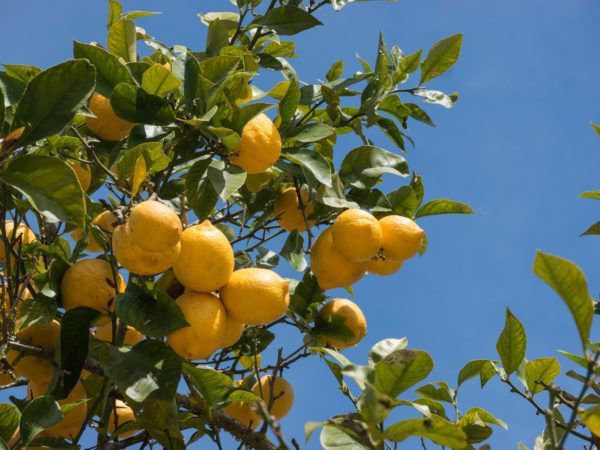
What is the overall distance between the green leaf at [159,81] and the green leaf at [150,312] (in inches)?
19.4

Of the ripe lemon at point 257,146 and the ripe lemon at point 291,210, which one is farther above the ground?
the ripe lemon at point 291,210

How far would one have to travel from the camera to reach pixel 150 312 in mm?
1697

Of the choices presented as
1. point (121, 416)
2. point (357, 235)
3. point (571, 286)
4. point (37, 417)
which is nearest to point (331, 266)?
point (357, 235)

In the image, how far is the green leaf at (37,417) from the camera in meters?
1.57

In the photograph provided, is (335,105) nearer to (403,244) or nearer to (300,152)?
(300,152)

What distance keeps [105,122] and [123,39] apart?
25 cm

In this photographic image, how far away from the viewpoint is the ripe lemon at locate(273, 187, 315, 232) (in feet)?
7.83

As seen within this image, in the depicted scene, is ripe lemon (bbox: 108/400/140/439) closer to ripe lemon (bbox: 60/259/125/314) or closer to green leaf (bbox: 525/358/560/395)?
ripe lemon (bbox: 60/259/125/314)

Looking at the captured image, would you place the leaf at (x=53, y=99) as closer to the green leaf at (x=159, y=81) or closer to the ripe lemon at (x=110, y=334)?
the green leaf at (x=159, y=81)

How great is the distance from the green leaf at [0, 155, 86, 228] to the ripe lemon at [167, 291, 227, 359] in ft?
1.08

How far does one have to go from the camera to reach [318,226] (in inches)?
93.4

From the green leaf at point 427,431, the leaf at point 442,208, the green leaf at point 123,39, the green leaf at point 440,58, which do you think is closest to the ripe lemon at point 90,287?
the green leaf at point 123,39

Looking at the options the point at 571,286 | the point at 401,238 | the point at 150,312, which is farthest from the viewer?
the point at 401,238

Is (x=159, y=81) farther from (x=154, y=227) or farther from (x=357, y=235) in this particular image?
(x=357, y=235)
